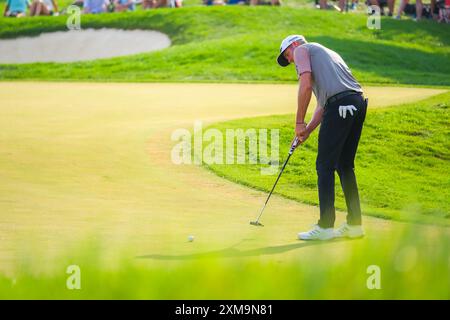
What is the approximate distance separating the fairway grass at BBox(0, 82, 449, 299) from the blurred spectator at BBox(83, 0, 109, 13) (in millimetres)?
15807

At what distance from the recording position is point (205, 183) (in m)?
14.8

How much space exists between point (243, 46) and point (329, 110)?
23.6m

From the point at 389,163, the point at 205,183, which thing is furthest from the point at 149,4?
the point at 205,183

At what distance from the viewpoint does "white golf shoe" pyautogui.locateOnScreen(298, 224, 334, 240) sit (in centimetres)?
1016

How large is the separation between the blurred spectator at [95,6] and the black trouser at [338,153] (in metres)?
33.8

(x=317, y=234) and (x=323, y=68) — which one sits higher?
(x=323, y=68)

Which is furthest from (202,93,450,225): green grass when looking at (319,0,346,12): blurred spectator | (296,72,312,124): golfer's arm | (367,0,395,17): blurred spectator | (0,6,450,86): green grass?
(319,0,346,12): blurred spectator

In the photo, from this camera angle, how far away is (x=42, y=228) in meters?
10.7

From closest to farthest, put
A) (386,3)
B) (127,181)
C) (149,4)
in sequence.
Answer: (127,181) → (386,3) → (149,4)

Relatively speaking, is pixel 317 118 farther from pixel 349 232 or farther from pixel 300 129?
pixel 349 232

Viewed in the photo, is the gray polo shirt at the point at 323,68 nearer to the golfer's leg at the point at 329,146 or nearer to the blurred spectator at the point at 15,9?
the golfer's leg at the point at 329,146

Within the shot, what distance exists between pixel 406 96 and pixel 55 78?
436 inches

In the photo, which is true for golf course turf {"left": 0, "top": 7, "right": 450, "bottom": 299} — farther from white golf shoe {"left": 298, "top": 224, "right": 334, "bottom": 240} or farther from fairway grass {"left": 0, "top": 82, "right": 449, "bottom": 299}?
white golf shoe {"left": 298, "top": 224, "right": 334, "bottom": 240}
